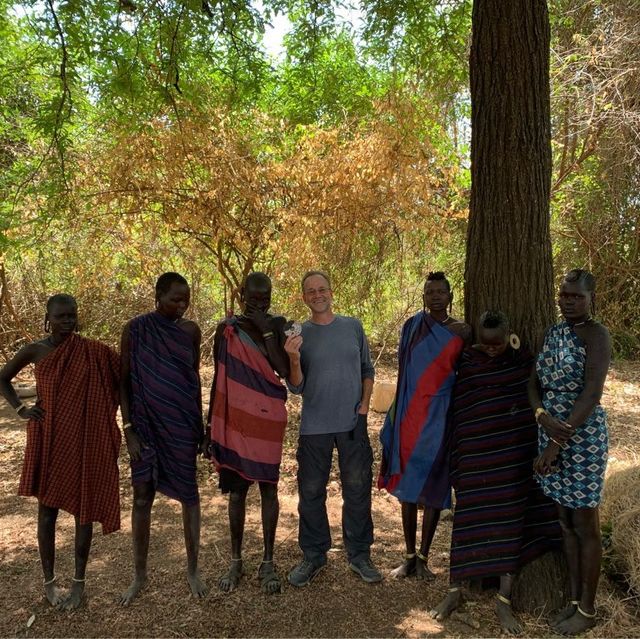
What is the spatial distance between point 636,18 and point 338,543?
8.18 meters

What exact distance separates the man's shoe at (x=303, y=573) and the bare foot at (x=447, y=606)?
0.70 meters

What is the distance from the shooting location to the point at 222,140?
5395mm

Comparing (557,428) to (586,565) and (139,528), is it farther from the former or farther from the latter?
(139,528)

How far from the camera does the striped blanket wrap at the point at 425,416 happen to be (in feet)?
10.3

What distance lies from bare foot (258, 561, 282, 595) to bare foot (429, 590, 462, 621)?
828 millimetres

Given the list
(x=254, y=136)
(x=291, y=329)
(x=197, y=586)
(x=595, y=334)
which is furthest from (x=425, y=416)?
(x=254, y=136)

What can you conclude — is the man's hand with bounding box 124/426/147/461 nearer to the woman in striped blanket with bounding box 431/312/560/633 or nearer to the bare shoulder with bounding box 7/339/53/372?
the bare shoulder with bounding box 7/339/53/372

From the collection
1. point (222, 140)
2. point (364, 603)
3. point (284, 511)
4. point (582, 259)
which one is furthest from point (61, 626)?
point (582, 259)

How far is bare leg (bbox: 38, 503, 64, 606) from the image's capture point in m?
3.03

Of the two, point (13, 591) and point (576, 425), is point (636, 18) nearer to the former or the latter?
point (576, 425)

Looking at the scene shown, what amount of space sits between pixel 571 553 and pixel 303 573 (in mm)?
1421

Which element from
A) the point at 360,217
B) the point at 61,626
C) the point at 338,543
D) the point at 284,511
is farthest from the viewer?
the point at 360,217

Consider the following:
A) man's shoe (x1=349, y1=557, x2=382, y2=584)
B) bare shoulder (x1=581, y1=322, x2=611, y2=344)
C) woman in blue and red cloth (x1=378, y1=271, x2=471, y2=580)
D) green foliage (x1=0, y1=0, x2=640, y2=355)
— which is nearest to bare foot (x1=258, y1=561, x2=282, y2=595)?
man's shoe (x1=349, y1=557, x2=382, y2=584)

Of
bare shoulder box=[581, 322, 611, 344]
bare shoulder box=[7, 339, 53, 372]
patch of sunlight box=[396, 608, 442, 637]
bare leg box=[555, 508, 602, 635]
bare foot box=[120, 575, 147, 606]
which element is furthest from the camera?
bare foot box=[120, 575, 147, 606]
